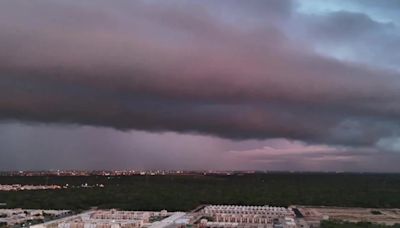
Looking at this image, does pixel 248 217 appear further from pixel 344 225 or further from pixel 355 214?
pixel 355 214

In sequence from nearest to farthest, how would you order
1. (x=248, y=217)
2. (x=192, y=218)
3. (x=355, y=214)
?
(x=192, y=218), (x=248, y=217), (x=355, y=214)

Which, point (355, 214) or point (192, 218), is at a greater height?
point (192, 218)

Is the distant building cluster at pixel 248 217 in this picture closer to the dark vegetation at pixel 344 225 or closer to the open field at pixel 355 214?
the dark vegetation at pixel 344 225

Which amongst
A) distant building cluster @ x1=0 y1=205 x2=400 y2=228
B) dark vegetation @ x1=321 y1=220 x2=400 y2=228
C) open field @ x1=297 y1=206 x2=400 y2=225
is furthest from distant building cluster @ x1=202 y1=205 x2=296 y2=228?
open field @ x1=297 y1=206 x2=400 y2=225

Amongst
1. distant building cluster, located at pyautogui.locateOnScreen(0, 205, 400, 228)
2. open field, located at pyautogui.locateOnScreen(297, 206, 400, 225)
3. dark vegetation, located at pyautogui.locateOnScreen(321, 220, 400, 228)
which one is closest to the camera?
dark vegetation, located at pyautogui.locateOnScreen(321, 220, 400, 228)

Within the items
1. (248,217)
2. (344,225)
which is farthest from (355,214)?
(248,217)

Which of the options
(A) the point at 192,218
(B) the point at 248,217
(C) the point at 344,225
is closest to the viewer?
(C) the point at 344,225

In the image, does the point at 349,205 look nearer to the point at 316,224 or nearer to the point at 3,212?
the point at 316,224

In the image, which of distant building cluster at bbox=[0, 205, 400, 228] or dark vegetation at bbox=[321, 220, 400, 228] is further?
distant building cluster at bbox=[0, 205, 400, 228]

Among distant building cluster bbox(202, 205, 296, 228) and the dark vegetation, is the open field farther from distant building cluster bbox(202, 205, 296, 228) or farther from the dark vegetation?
the dark vegetation

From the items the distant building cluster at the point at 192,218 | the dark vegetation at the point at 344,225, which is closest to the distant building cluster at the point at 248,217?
the distant building cluster at the point at 192,218

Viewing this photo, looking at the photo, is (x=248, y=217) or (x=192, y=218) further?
(x=248, y=217)

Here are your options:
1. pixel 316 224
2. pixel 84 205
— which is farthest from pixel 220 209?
pixel 84 205

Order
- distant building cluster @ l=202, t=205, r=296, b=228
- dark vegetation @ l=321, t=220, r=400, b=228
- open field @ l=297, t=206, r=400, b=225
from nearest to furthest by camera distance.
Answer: dark vegetation @ l=321, t=220, r=400, b=228 → distant building cluster @ l=202, t=205, r=296, b=228 → open field @ l=297, t=206, r=400, b=225
